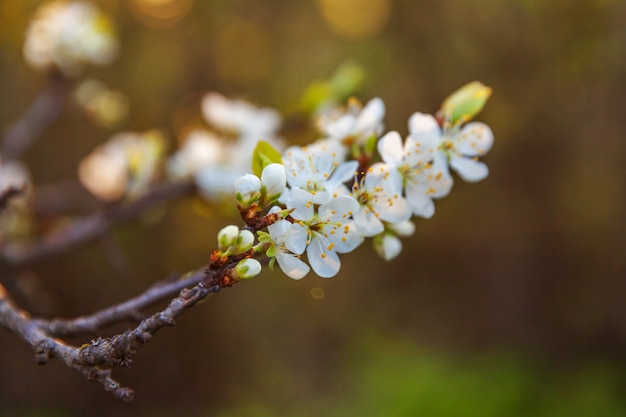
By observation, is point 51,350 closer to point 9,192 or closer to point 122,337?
point 122,337

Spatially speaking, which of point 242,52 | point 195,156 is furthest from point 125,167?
point 242,52

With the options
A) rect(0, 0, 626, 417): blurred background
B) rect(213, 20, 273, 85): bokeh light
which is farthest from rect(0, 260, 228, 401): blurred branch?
rect(213, 20, 273, 85): bokeh light

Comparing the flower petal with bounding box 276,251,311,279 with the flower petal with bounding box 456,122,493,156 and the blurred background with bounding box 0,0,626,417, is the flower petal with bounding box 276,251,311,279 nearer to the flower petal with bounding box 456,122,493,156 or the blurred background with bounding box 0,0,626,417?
the flower petal with bounding box 456,122,493,156

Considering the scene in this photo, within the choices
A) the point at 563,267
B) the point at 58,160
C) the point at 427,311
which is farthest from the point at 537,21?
the point at 58,160

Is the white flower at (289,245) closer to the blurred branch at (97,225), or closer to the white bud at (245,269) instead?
the white bud at (245,269)

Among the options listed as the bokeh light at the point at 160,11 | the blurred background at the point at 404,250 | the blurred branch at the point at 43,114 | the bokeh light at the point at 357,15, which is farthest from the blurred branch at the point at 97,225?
the bokeh light at the point at 357,15

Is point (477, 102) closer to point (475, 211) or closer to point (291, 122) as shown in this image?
point (291, 122)
